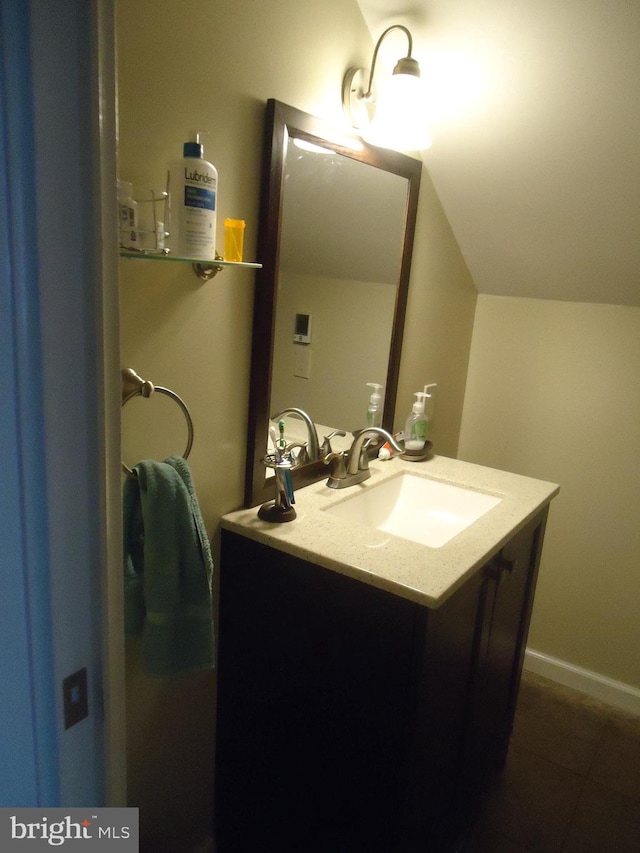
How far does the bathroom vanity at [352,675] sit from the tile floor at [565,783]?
250 millimetres

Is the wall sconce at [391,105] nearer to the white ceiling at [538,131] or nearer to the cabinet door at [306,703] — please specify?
the white ceiling at [538,131]

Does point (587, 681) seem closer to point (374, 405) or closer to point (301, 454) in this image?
point (374, 405)

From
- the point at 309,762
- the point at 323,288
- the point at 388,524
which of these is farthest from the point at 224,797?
the point at 323,288

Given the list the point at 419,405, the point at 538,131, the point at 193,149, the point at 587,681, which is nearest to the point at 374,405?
the point at 419,405

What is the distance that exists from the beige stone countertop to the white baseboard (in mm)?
1020

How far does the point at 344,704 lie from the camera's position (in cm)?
130

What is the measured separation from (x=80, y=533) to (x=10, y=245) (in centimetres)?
32

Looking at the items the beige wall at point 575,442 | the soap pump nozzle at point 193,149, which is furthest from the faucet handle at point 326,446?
the beige wall at point 575,442

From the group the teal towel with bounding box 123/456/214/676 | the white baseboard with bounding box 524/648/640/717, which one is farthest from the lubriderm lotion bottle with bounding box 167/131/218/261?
the white baseboard with bounding box 524/648/640/717

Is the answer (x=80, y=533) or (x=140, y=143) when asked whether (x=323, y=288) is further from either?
(x=80, y=533)

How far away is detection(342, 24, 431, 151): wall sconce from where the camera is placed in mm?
1423

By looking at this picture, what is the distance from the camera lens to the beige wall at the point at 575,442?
2182 millimetres

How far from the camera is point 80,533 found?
2.37ft

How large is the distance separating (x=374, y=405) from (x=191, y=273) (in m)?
0.82
